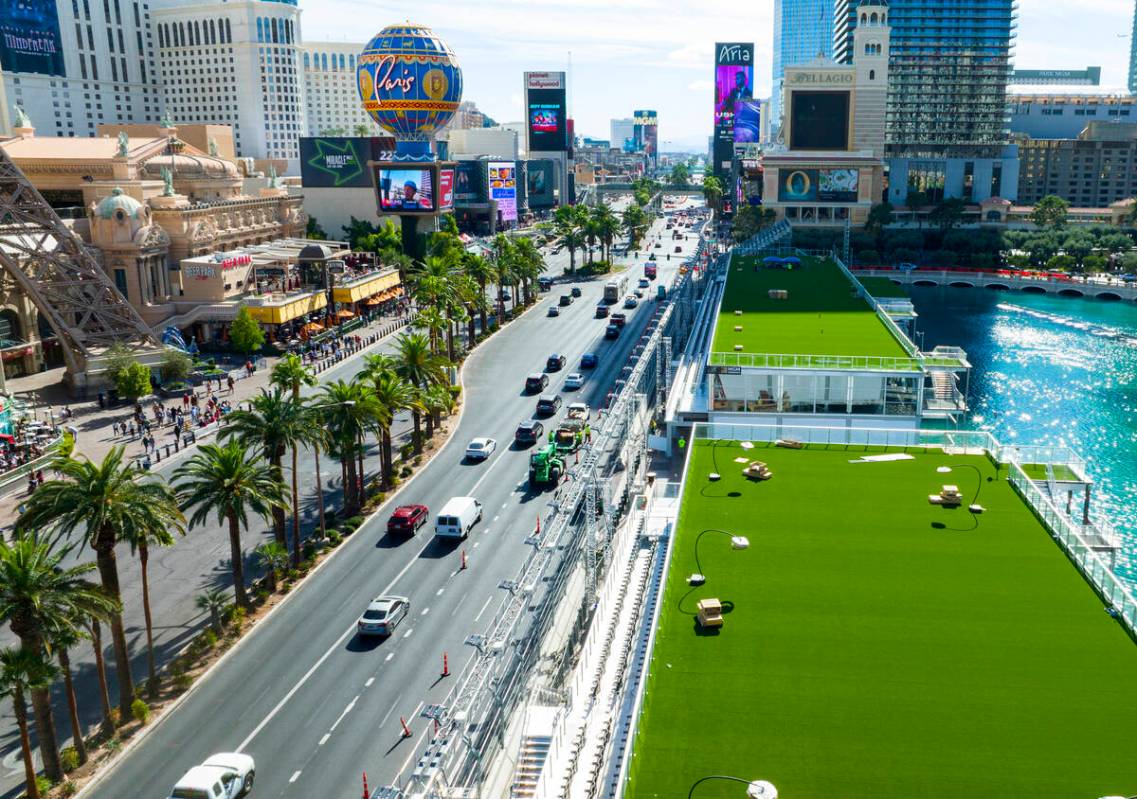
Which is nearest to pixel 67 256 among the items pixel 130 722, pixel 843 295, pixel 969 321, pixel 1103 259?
pixel 130 722

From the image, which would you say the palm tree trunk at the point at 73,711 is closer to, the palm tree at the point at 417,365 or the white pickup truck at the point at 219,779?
the white pickup truck at the point at 219,779

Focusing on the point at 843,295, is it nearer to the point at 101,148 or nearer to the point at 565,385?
the point at 565,385

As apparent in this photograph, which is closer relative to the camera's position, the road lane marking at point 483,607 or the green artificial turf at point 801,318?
the road lane marking at point 483,607

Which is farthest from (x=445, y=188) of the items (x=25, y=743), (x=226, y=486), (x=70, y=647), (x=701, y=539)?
(x=25, y=743)

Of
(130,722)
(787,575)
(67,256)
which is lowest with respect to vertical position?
(130,722)

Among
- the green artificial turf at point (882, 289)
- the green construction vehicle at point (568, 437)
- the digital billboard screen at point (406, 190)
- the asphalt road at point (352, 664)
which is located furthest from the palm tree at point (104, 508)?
the digital billboard screen at point (406, 190)

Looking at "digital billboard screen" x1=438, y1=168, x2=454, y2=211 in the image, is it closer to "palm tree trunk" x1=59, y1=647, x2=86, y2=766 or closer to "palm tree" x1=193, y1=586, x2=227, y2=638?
"palm tree" x1=193, y1=586, x2=227, y2=638
